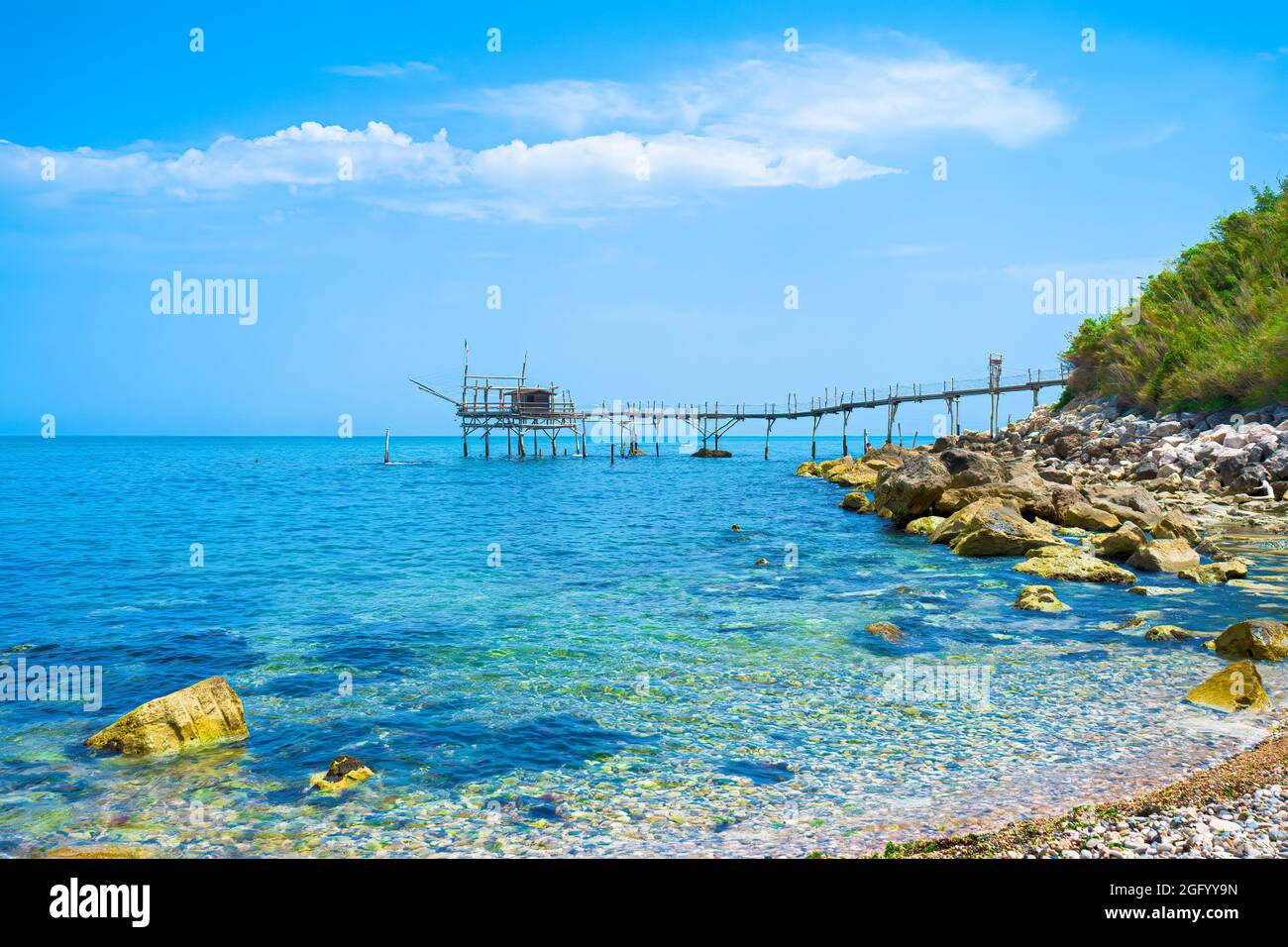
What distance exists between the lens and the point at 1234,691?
987 centimetres

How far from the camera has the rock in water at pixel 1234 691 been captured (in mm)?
9711

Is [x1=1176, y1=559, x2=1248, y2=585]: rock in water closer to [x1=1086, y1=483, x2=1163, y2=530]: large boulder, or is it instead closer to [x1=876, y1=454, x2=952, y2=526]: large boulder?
[x1=1086, y1=483, x2=1163, y2=530]: large boulder

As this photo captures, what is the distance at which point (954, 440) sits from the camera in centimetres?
4991

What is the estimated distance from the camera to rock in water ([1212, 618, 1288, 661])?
461 inches

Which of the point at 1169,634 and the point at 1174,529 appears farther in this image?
the point at 1174,529

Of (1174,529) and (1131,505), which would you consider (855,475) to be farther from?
(1174,529)

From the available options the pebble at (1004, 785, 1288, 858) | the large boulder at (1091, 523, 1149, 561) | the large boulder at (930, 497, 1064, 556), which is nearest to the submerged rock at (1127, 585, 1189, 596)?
the large boulder at (1091, 523, 1149, 561)

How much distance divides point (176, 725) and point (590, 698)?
16.0 ft

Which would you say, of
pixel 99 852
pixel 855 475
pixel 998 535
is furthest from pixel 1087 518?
pixel 99 852

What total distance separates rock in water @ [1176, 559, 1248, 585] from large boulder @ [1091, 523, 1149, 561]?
5.31 feet

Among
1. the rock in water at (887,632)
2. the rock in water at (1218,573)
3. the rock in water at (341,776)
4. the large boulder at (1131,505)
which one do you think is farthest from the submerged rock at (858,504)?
the rock in water at (341,776)
